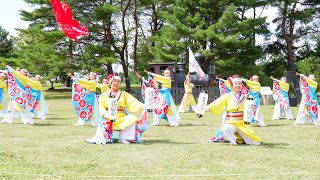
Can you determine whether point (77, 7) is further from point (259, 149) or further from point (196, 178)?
point (196, 178)

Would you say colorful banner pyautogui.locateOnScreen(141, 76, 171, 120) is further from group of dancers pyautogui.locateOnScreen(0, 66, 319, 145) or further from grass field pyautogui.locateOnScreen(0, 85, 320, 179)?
grass field pyautogui.locateOnScreen(0, 85, 320, 179)

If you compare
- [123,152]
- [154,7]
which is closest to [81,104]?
[123,152]

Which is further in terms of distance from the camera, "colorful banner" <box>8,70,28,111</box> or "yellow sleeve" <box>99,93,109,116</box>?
"colorful banner" <box>8,70,28,111</box>

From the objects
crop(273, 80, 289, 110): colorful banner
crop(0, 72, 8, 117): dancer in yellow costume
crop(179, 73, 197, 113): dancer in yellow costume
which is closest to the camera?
crop(0, 72, 8, 117): dancer in yellow costume

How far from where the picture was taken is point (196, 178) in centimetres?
480

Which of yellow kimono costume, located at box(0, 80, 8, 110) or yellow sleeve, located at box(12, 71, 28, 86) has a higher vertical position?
yellow sleeve, located at box(12, 71, 28, 86)

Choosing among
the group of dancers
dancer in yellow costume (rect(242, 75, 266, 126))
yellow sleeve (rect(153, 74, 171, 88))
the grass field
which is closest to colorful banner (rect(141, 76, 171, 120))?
the group of dancers

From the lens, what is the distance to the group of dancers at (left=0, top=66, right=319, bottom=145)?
24.6 ft

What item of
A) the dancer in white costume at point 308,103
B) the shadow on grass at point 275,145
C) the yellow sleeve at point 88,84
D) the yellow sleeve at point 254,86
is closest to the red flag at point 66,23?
the yellow sleeve at point 88,84

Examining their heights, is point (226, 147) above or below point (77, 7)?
below

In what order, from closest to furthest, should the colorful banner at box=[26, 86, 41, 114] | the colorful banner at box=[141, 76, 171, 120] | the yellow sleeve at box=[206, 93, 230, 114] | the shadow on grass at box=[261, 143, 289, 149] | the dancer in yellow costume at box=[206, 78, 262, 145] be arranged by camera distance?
the shadow on grass at box=[261, 143, 289, 149] → the dancer in yellow costume at box=[206, 78, 262, 145] → the yellow sleeve at box=[206, 93, 230, 114] → the colorful banner at box=[141, 76, 171, 120] → the colorful banner at box=[26, 86, 41, 114]

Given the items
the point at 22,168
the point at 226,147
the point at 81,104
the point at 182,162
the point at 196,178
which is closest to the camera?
the point at 196,178

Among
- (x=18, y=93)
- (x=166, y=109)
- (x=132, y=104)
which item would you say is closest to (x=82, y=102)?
(x=18, y=93)

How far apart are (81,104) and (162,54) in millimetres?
14033
